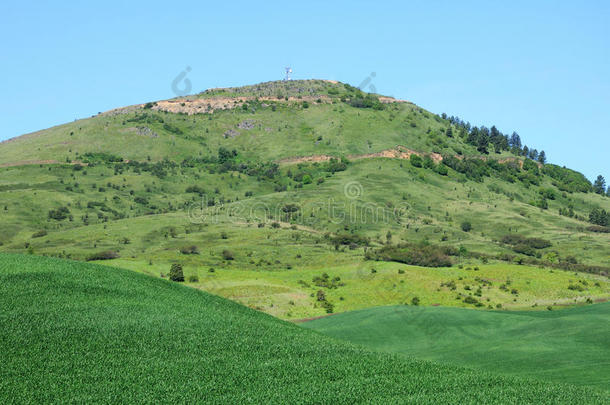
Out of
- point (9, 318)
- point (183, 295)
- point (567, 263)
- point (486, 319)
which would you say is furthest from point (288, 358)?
point (567, 263)

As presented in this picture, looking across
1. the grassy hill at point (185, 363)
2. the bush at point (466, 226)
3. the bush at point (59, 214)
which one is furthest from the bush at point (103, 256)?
the bush at point (466, 226)

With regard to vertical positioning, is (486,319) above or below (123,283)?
below

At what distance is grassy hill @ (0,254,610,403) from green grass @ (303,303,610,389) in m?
10.2

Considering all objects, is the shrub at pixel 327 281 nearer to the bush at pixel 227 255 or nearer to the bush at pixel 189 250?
the bush at pixel 227 255

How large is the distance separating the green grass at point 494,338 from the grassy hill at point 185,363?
10164mm

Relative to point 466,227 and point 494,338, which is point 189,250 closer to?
point 466,227

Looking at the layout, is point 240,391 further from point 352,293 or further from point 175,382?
point 352,293

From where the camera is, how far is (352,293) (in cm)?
10506

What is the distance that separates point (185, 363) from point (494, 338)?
3464 cm

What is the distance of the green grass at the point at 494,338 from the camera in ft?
135

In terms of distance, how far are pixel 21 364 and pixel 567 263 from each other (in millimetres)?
137630

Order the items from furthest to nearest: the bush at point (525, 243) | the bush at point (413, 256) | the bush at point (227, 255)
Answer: the bush at point (525, 243) → the bush at point (227, 255) → the bush at point (413, 256)

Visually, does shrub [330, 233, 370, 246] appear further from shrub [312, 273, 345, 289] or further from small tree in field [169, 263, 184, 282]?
small tree in field [169, 263, 184, 282]

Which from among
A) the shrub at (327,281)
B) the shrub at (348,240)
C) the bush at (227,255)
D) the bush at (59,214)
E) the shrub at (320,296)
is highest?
the bush at (59,214)
